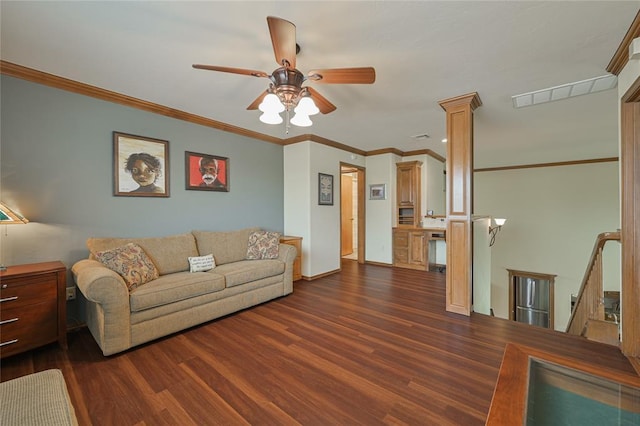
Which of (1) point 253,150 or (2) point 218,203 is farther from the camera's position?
(1) point 253,150

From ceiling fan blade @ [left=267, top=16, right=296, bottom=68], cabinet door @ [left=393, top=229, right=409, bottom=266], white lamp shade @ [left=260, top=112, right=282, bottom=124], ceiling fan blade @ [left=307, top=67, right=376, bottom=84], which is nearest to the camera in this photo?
ceiling fan blade @ [left=267, top=16, right=296, bottom=68]

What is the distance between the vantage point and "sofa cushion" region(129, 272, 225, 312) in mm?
2242

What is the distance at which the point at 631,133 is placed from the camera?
202 centimetres

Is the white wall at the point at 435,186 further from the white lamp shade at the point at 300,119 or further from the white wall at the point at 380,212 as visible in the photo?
the white lamp shade at the point at 300,119

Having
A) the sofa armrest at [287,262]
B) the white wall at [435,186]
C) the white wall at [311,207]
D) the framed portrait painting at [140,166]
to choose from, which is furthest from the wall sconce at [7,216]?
the white wall at [435,186]

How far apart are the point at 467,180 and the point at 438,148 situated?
2866 millimetres

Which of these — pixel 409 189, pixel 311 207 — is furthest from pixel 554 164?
pixel 311 207

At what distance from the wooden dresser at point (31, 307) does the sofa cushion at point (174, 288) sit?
59 centimetres

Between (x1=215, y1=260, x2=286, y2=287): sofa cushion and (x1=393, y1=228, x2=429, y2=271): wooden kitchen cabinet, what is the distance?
9.15 feet

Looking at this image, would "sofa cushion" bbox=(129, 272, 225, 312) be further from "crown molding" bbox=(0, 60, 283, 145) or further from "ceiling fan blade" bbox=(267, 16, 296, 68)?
"ceiling fan blade" bbox=(267, 16, 296, 68)

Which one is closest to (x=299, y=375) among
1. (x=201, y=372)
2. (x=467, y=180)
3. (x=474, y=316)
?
(x=201, y=372)

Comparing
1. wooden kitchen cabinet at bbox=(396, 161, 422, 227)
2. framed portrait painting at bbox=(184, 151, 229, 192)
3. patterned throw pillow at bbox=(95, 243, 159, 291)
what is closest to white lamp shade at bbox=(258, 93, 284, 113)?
patterned throw pillow at bbox=(95, 243, 159, 291)

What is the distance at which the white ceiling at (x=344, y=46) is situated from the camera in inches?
63.6

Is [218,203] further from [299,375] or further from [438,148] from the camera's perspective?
[438,148]
